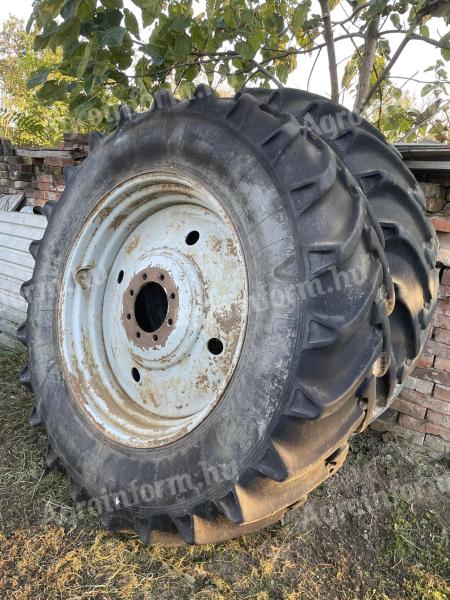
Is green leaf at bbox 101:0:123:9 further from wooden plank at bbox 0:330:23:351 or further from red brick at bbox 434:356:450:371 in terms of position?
red brick at bbox 434:356:450:371

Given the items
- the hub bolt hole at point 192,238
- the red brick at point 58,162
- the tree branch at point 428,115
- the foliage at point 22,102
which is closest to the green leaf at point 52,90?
the red brick at point 58,162

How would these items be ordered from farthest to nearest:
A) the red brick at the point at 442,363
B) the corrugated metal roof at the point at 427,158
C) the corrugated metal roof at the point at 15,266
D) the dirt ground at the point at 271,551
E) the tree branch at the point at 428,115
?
the corrugated metal roof at the point at 15,266 < the tree branch at the point at 428,115 < the red brick at the point at 442,363 < the corrugated metal roof at the point at 427,158 < the dirt ground at the point at 271,551

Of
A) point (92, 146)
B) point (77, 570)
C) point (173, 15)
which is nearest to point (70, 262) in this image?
point (92, 146)

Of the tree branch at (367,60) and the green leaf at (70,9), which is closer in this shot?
the green leaf at (70,9)

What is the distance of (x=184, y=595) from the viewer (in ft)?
5.21

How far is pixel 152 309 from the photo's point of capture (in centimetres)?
205

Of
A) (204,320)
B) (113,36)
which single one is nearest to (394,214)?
(204,320)

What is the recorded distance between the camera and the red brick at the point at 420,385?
2.40 m

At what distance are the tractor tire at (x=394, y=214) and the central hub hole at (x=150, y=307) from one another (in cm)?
89

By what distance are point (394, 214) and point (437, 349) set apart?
91 centimetres

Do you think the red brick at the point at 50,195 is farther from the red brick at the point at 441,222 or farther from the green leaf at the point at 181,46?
the red brick at the point at 441,222

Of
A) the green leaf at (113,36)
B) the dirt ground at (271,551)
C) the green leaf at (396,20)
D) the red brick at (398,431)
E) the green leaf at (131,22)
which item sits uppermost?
the green leaf at (396,20)

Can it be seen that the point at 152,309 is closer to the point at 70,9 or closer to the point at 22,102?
the point at 70,9

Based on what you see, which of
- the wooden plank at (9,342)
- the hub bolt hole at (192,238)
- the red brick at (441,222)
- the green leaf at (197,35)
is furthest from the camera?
the wooden plank at (9,342)
